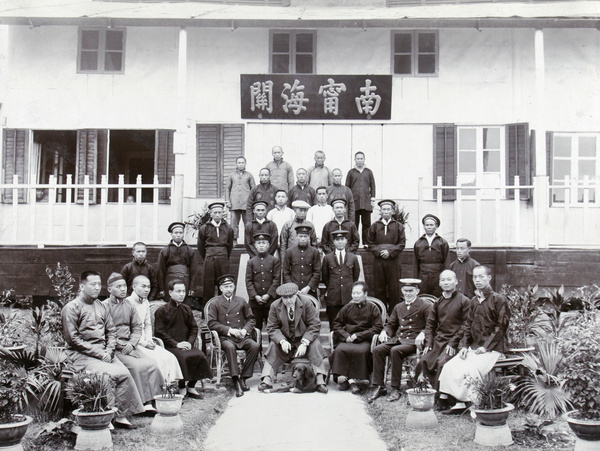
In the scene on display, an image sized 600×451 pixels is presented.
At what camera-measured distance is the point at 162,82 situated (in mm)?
14188

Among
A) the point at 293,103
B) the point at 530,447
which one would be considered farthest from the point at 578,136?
the point at 530,447

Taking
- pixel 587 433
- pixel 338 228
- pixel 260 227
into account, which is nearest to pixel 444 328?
pixel 587 433

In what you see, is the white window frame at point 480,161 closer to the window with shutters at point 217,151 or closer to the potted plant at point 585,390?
the window with shutters at point 217,151

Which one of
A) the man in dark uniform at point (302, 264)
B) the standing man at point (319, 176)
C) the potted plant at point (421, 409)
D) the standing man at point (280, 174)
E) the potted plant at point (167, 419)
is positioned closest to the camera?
the potted plant at point (167, 419)

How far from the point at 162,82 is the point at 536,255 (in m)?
8.04

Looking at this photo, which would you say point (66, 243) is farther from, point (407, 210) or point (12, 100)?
point (407, 210)

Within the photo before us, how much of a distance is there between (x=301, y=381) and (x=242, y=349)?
2.87 ft

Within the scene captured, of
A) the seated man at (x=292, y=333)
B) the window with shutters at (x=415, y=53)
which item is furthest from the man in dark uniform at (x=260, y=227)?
the window with shutters at (x=415, y=53)

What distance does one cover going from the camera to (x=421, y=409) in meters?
6.71

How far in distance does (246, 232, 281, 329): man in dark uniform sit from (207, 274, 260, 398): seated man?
1.82ft

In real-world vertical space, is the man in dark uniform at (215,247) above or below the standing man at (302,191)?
below

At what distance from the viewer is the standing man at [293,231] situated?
10.3 m

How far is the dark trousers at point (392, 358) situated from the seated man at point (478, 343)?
2.42ft

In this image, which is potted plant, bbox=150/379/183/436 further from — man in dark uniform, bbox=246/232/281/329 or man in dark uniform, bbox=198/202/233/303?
man in dark uniform, bbox=198/202/233/303
